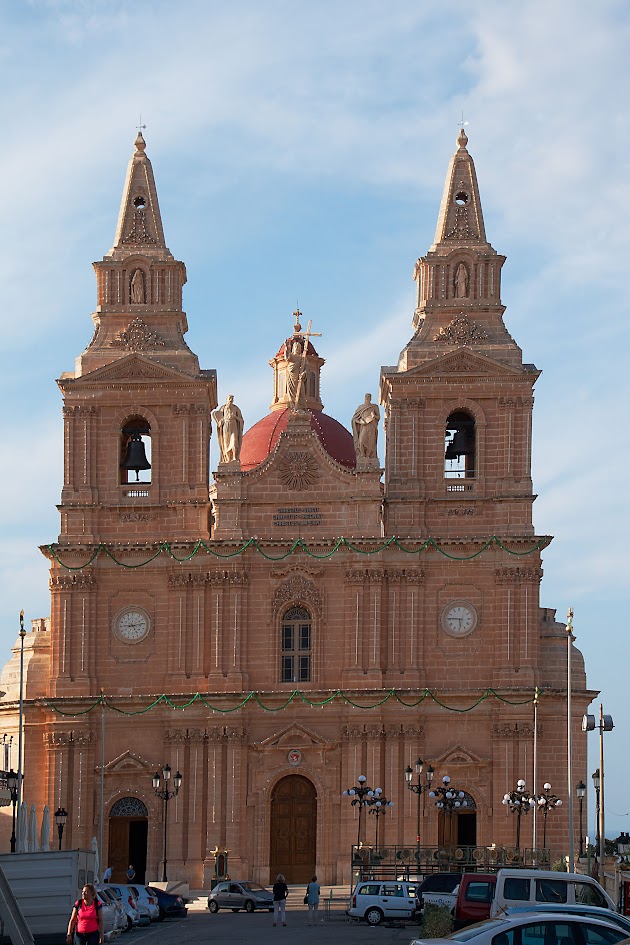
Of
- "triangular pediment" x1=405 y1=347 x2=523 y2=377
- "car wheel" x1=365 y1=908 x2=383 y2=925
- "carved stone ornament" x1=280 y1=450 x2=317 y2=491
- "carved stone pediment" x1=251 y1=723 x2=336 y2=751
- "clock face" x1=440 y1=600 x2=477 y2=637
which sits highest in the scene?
"triangular pediment" x1=405 y1=347 x2=523 y2=377

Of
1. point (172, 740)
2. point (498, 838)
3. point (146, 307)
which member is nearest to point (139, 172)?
point (146, 307)

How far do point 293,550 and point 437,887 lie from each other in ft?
58.1

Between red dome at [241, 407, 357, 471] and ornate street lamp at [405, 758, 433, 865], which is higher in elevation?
red dome at [241, 407, 357, 471]

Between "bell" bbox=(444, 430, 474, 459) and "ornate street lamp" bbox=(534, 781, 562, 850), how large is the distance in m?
11.4

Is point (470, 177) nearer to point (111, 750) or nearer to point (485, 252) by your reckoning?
point (485, 252)

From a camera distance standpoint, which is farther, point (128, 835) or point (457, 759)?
point (128, 835)

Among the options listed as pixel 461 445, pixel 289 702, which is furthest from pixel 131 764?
pixel 461 445

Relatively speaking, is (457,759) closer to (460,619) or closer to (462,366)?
(460,619)

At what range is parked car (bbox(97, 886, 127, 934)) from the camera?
41681 millimetres

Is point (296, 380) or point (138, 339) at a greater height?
point (138, 339)

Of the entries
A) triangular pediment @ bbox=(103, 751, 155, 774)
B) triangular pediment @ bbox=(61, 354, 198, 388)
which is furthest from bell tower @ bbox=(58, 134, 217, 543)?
triangular pediment @ bbox=(103, 751, 155, 774)

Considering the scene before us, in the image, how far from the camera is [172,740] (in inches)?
2416

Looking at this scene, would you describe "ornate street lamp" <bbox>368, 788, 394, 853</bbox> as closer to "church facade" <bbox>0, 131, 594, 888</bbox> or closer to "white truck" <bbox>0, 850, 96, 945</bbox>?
"church facade" <bbox>0, 131, 594, 888</bbox>

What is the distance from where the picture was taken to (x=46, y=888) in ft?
111
